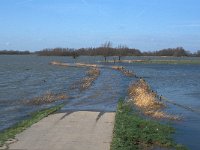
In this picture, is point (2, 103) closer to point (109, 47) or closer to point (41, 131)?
point (41, 131)

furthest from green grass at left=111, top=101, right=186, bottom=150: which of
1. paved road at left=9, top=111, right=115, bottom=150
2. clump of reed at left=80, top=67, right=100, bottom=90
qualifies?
clump of reed at left=80, top=67, right=100, bottom=90

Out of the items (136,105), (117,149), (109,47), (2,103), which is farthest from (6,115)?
(109,47)

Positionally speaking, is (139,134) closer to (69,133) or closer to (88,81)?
(69,133)

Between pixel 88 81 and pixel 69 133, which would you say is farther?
pixel 88 81

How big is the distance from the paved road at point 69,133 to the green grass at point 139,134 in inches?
15.0

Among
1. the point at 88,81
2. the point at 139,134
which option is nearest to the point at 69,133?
the point at 139,134

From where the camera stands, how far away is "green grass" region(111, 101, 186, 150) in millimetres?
15438

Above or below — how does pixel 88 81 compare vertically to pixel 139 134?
below

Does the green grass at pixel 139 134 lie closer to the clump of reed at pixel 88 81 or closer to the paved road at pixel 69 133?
the paved road at pixel 69 133

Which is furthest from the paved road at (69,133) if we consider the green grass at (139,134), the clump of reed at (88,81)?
the clump of reed at (88,81)

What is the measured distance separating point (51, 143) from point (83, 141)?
121 centimetres

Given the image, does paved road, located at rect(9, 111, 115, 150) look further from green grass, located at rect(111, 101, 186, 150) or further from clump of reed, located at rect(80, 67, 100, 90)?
clump of reed, located at rect(80, 67, 100, 90)

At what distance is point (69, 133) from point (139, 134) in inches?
112

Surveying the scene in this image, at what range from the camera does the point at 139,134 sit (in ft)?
56.1
